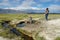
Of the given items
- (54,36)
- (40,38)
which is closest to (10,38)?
(40,38)

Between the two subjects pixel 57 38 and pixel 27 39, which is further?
pixel 27 39

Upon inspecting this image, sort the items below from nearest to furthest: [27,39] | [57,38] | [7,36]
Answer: [57,38]
[7,36]
[27,39]

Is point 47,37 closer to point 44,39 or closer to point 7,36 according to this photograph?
point 44,39

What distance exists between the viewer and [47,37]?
2445 cm

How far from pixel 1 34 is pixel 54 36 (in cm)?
809

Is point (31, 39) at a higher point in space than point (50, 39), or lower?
lower

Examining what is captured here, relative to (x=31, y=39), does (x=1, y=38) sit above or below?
above

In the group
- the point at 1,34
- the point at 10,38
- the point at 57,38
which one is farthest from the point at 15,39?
the point at 57,38

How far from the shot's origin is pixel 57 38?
22.7 m

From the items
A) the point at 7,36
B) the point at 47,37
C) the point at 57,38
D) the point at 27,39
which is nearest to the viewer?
the point at 57,38

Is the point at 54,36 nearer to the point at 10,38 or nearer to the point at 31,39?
the point at 10,38

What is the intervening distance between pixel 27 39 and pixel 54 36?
8.33 metres

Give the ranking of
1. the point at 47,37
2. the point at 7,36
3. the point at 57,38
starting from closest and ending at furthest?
the point at 57,38, the point at 47,37, the point at 7,36

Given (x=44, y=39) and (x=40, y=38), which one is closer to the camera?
(x=44, y=39)
